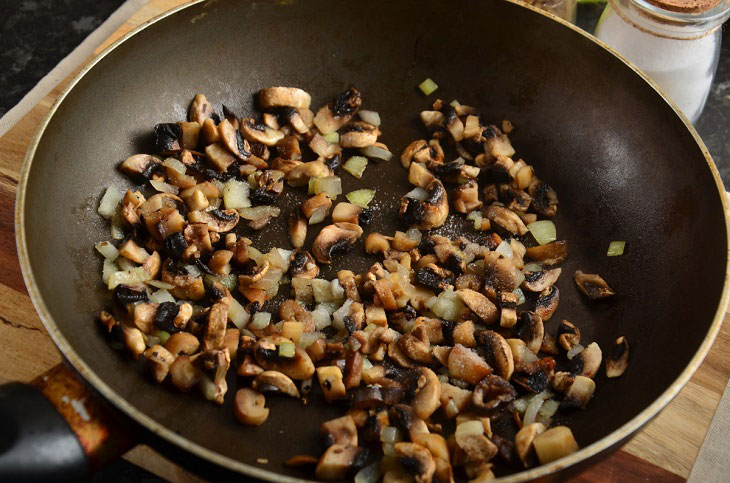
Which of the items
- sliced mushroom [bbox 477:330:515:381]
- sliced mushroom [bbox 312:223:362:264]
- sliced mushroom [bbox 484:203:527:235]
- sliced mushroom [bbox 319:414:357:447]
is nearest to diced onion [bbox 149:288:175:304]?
sliced mushroom [bbox 312:223:362:264]

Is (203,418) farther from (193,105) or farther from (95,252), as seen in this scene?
(193,105)

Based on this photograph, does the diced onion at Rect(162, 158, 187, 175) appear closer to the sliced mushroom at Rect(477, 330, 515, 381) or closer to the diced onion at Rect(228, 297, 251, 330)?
the diced onion at Rect(228, 297, 251, 330)

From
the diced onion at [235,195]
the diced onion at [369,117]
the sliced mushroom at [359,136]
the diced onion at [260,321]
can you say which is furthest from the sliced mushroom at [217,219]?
the diced onion at [369,117]

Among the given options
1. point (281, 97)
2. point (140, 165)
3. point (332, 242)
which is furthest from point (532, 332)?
point (140, 165)

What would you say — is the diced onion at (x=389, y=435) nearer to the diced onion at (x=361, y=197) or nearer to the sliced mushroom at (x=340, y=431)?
the sliced mushroom at (x=340, y=431)

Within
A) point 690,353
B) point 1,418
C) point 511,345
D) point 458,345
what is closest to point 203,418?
point 1,418

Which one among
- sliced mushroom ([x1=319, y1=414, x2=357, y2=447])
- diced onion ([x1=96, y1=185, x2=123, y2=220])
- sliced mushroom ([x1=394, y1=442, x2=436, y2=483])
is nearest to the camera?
sliced mushroom ([x1=394, y1=442, x2=436, y2=483])
